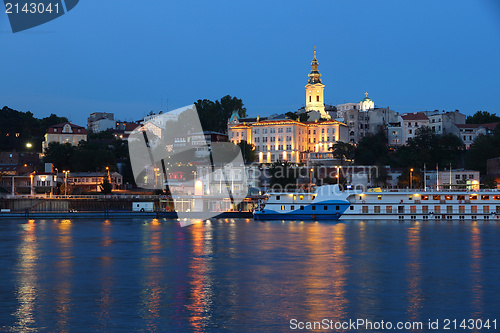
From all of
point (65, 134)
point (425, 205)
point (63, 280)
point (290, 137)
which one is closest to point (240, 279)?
point (63, 280)

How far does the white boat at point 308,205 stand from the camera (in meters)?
62.9

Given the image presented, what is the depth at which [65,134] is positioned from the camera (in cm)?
11281

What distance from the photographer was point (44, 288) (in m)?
27.6

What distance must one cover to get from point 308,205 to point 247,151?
4182 cm

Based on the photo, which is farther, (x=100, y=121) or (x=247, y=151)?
(x=100, y=121)

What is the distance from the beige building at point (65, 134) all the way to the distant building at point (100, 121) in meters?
32.4

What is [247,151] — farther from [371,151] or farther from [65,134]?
[65,134]

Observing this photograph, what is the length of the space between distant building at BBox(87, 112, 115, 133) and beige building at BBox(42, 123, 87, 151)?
32.4m

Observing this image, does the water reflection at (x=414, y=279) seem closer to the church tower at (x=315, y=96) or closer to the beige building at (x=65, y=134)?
the beige building at (x=65, y=134)

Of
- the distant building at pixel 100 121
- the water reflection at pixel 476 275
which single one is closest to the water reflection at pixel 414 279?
the water reflection at pixel 476 275

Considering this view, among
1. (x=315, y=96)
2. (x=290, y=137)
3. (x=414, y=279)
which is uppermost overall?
(x=315, y=96)

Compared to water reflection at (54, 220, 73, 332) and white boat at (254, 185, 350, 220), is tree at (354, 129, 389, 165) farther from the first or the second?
water reflection at (54, 220, 73, 332)

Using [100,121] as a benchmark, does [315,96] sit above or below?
above

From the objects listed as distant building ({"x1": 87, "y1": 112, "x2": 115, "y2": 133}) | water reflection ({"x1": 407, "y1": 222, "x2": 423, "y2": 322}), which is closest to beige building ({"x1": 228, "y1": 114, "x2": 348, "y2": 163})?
distant building ({"x1": 87, "y1": 112, "x2": 115, "y2": 133})
